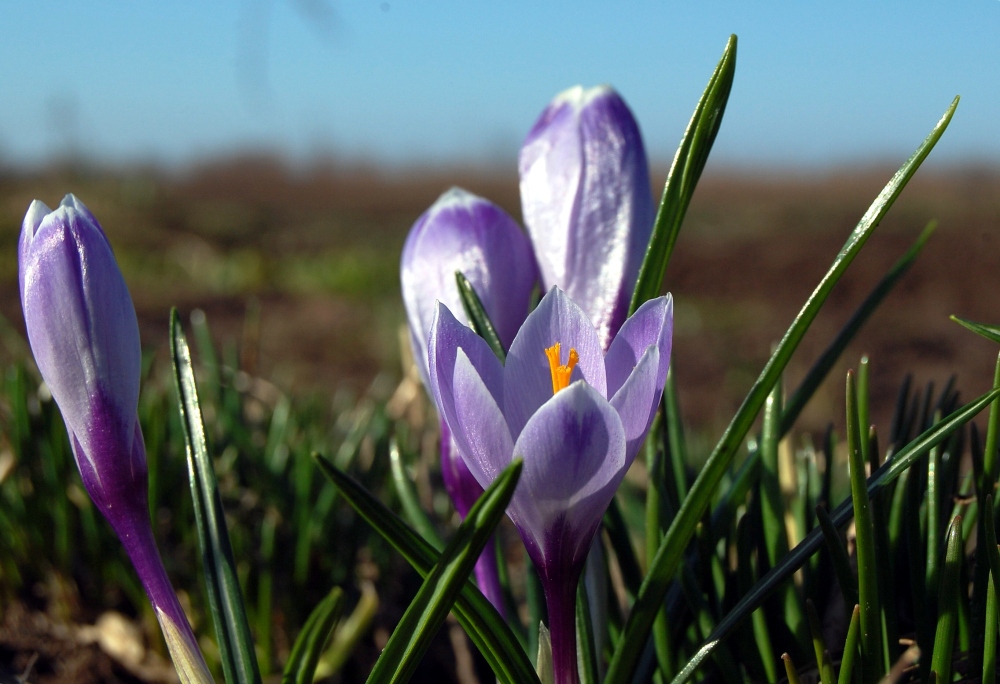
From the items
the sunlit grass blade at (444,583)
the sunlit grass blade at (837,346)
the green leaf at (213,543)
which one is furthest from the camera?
Answer: the sunlit grass blade at (837,346)

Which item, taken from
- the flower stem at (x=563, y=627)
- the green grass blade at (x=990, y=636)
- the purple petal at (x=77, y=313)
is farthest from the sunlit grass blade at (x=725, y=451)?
the purple petal at (x=77, y=313)

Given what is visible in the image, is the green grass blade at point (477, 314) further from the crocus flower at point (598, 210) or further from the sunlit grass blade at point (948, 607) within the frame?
the sunlit grass blade at point (948, 607)

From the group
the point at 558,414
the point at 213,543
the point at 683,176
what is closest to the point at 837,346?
the point at 683,176

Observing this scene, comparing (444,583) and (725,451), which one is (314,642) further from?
(725,451)

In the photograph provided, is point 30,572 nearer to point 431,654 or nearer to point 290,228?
point 431,654

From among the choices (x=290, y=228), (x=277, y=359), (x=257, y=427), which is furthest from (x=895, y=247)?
(x=257, y=427)

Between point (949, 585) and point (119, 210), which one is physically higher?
point (949, 585)
